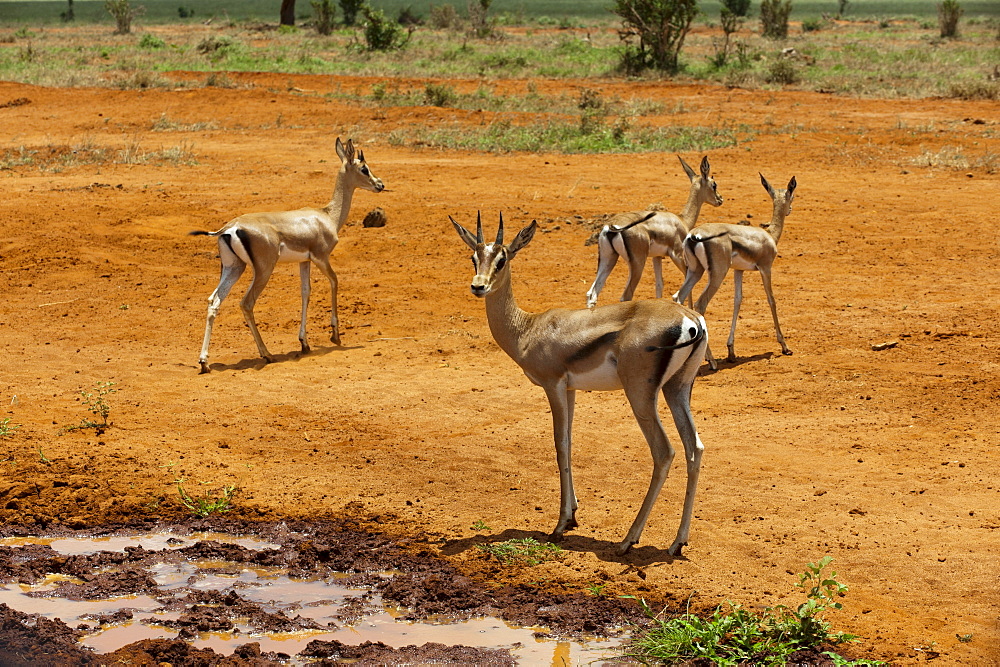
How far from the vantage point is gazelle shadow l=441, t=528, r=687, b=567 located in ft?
24.1

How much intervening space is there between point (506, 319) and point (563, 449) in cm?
107

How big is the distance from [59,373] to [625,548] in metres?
7.28

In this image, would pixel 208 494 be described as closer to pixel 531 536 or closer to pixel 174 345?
pixel 531 536

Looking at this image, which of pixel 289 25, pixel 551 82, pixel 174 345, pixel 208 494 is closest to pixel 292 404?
pixel 208 494

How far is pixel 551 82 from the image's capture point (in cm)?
3522

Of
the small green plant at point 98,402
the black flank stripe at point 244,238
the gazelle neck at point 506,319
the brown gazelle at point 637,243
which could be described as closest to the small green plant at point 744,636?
the gazelle neck at point 506,319

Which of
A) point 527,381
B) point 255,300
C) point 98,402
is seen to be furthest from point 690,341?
point 255,300

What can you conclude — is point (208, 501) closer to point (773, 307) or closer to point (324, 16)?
point (773, 307)

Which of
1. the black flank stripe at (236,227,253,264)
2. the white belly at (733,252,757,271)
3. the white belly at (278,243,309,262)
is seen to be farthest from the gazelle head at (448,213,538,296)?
the white belly at (278,243,309,262)

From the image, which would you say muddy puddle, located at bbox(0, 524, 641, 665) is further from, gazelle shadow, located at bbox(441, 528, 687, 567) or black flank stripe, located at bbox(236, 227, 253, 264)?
black flank stripe, located at bbox(236, 227, 253, 264)

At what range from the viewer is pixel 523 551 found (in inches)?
295

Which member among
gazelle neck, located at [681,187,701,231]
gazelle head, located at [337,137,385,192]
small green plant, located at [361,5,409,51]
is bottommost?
gazelle neck, located at [681,187,701,231]

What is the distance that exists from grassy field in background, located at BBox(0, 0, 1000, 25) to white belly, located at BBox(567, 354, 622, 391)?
6809 cm

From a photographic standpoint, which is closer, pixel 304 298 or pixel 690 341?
pixel 690 341
